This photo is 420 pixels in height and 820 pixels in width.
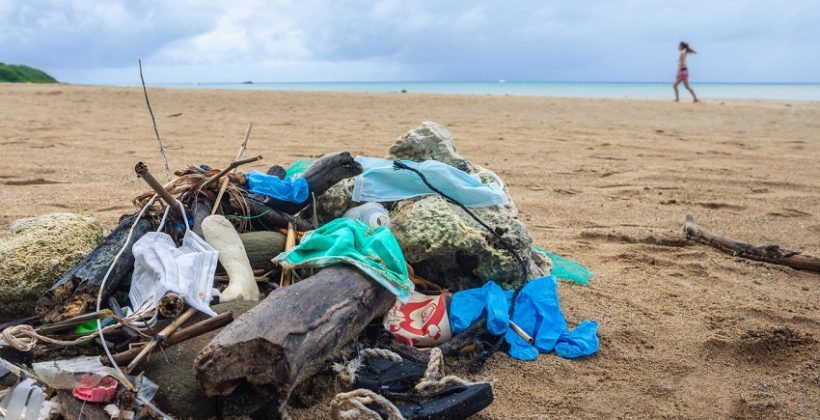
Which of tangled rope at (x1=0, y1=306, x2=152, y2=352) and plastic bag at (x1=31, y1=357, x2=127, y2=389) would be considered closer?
plastic bag at (x1=31, y1=357, x2=127, y2=389)

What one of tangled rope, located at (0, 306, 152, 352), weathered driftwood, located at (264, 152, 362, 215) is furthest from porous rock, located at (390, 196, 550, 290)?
tangled rope, located at (0, 306, 152, 352)

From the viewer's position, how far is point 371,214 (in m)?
3.49

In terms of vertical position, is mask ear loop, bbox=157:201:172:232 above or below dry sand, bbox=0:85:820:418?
above

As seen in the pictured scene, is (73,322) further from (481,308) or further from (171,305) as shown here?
(481,308)

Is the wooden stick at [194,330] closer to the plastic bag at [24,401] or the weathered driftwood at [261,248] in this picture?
the plastic bag at [24,401]

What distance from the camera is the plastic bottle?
11.3ft

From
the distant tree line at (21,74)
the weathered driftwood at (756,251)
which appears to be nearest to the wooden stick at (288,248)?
the weathered driftwood at (756,251)

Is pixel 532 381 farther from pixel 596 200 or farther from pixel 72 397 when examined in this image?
pixel 596 200

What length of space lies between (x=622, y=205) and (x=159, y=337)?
466 cm

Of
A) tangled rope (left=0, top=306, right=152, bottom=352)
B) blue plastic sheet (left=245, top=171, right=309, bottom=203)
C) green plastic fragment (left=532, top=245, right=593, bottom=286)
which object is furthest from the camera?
green plastic fragment (left=532, top=245, right=593, bottom=286)

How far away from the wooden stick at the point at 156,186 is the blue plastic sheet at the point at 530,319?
1412 mm

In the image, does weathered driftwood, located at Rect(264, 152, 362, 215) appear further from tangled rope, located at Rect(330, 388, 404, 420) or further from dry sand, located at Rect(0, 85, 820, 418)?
tangled rope, located at Rect(330, 388, 404, 420)

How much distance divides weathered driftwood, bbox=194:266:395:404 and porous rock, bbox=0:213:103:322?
1141mm

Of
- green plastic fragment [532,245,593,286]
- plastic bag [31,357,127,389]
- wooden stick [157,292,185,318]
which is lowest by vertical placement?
green plastic fragment [532,245,593,286]
